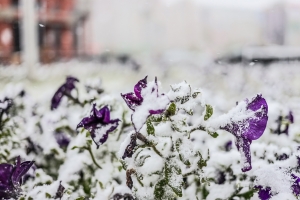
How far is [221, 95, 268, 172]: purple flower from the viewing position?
2.67 feet

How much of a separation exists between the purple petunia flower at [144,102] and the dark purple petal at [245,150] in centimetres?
15

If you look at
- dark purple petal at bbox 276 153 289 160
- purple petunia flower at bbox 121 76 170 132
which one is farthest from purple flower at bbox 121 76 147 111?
dark purple petal at bbox 276 153 289 160

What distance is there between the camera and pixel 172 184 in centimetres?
83

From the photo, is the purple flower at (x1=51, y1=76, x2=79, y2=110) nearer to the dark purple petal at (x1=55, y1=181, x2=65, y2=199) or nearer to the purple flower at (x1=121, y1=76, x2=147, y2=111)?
the dark purple petal at (x1=55, y1=181, x2=65, y2=199)

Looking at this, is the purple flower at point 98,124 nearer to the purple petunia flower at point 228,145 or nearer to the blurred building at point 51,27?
the purple petunia flower at point 228,145

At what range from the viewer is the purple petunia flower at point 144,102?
2.53 ft

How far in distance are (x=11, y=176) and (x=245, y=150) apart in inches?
16.9

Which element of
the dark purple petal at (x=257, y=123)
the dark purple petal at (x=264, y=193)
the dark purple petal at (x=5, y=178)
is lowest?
the dark purple petal at (x=264, y=193)

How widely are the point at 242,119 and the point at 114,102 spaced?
0.48m

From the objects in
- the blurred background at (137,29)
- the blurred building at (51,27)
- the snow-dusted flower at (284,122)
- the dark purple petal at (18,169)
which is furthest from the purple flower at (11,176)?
the blurred building at (51,27)

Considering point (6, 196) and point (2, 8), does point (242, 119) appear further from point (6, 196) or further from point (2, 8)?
point (2, 8)

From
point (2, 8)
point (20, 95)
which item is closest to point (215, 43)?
point (2, 8)

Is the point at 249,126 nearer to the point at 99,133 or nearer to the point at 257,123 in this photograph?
the point at 257,123

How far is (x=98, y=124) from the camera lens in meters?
0.95
